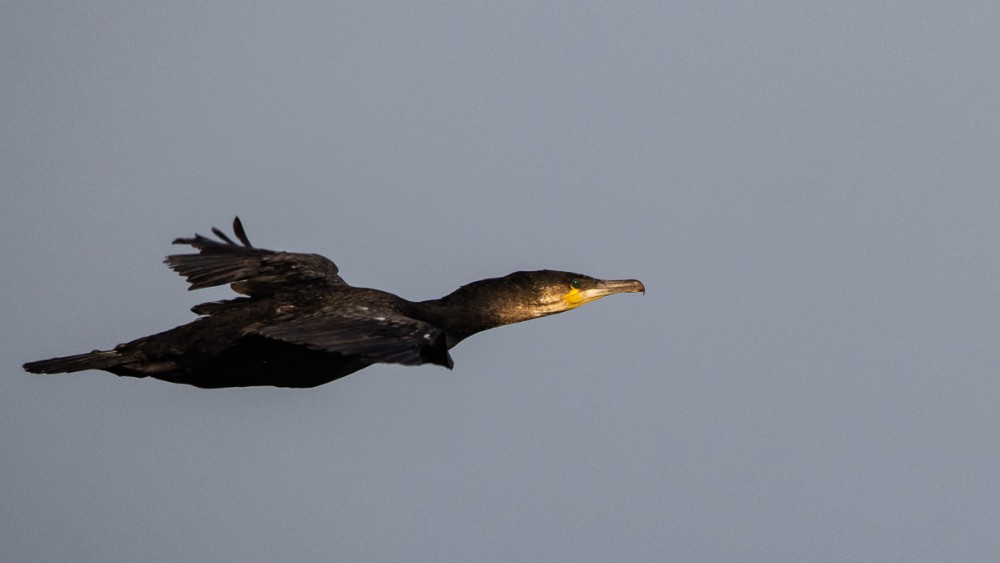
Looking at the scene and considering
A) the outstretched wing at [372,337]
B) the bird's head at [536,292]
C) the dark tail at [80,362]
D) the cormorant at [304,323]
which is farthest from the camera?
the bird's head at [536,292]

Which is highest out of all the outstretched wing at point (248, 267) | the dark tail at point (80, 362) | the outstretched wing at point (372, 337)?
the outstretched wing at point (248, 267)

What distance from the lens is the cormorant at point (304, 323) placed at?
52.3 ft

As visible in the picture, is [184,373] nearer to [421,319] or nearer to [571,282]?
[421,319]

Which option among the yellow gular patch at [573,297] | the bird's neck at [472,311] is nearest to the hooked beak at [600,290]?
the yellow gular patch at [573,297]

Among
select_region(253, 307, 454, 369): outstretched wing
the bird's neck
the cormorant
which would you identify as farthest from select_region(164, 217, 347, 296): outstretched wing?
select_region(253, 307, 454, 369): outstretched wing

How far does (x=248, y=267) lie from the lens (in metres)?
20.0

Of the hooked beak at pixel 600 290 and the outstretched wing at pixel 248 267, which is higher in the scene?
the outstretched wing at pixel 248 267

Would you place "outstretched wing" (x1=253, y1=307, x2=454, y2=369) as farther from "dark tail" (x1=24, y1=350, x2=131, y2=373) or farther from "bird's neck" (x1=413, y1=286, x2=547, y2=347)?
"dark tail" (x1=24, y1=350, x2=131, y2=373)

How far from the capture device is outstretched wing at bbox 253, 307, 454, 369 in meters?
15.2

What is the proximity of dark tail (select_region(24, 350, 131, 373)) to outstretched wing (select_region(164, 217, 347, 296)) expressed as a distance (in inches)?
82.1

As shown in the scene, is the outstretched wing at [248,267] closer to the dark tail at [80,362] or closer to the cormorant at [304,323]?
the cormorant at [304,323]

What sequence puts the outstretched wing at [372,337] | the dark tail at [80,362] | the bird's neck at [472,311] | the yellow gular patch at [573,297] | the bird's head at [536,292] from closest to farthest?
the outstretched wing at [372,337]
the dark tail at [80,362]
the bird's neck at [472,311]
the bird's head at [536,292]
the yellow gular patch at [573,297]

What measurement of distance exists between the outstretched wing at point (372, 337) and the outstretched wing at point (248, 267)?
7.89 ft

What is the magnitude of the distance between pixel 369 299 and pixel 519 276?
6.91 feet
